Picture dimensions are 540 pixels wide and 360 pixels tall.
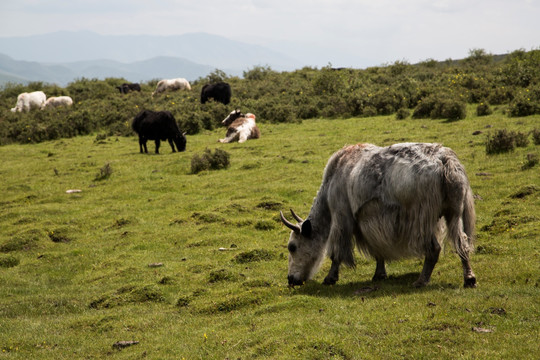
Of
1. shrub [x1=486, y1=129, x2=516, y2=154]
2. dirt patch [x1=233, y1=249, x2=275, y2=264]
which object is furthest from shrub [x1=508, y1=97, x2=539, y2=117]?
dirt patch [x1=233, y1=249, x2=275, y2=264]

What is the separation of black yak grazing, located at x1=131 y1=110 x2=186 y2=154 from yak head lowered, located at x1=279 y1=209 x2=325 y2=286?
17.5m

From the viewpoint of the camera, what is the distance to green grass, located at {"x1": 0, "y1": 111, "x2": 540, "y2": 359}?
21.8 feet

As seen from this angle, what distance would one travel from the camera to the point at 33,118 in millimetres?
38375

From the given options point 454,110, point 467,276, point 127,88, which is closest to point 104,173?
point 454,110

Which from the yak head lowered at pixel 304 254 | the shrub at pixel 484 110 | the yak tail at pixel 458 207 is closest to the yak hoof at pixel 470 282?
the yak tail at pixel 458 207

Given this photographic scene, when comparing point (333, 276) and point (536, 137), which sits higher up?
point (536, 137)

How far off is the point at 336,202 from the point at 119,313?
14.1 feet

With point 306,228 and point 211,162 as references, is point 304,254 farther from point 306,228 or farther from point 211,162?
point 211,162

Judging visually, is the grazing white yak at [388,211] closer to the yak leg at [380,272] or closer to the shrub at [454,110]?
the yak leg at [380,272]

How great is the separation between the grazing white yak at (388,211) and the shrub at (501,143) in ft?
34.7

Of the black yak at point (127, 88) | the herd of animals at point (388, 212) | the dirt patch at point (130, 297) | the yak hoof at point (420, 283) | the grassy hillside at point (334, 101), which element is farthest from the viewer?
the black yak at point (127, 88)

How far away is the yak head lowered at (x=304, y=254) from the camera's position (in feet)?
31.4

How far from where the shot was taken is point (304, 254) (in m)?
9.62

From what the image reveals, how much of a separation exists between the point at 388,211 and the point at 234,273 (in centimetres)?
367
